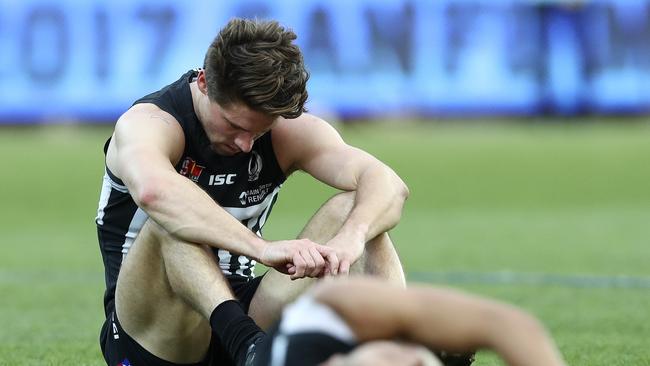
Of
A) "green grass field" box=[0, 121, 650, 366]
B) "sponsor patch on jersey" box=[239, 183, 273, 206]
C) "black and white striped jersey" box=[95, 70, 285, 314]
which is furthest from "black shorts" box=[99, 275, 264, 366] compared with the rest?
"green grass field" box=[0, 121, 650, 366]

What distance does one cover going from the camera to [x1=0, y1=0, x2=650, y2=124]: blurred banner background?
2184cm

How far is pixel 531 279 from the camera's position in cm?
964

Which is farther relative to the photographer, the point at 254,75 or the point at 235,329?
the point at 254,75

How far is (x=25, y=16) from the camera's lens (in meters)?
21.6

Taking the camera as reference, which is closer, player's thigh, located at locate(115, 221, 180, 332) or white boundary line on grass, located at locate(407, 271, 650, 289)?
player's thigh, located at locate(115, 221, 180, 332)

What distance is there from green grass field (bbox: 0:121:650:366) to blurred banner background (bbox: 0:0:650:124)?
565 mm

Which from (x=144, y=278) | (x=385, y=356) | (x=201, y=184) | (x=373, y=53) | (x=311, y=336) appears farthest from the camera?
(x=373, y=53)

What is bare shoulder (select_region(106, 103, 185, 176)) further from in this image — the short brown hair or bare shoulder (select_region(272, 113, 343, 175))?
bare shoulder (select_region(272, 113, 343, 175))

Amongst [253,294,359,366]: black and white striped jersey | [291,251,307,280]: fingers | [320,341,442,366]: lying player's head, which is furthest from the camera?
[291,251,307,280]: fingers

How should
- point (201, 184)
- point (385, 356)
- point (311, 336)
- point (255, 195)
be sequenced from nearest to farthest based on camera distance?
point (385, 356)
point (311, 336)
point (201, 184)
point (255, 195)

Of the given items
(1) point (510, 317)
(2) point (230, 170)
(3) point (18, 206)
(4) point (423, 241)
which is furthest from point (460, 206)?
(1) point (510, 317)

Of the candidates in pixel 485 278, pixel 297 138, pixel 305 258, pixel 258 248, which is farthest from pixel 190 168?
pixel 485 278

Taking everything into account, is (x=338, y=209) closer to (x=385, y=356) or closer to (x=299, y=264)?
(x=299, y=264)

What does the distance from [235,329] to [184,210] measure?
0.50 m
